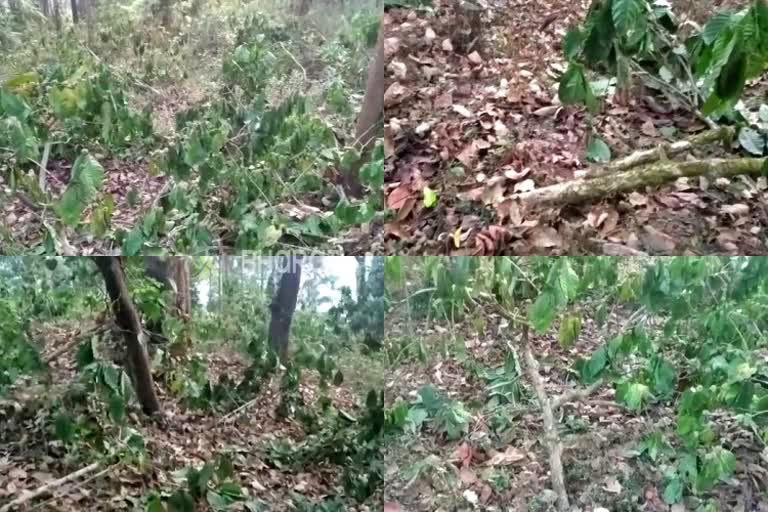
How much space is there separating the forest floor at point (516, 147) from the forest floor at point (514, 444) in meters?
0.18

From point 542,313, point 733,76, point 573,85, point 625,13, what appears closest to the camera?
point 733,76

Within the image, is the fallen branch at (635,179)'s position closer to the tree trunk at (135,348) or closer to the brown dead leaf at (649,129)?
the brown dead leaf at (649,129)

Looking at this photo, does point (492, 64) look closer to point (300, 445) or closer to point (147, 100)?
point (147, 100)

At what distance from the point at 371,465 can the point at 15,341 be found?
0.55 meters

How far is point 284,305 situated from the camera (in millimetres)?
1103

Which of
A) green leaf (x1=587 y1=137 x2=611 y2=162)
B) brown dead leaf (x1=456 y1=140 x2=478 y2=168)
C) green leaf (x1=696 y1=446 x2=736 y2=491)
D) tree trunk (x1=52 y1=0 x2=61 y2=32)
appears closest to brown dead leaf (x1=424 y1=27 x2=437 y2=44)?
brown dead leaf (x1=456 y1=140 x2=478 y2=168)

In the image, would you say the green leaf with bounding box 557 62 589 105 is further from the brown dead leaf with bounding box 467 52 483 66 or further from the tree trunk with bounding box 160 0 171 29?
the tree trunk with bounding box 160 0 171 29

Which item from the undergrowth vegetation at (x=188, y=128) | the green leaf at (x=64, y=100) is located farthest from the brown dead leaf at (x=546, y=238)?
the green leaf at (x=64, y=100)

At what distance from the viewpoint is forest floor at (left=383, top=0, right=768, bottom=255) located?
0.96 meters

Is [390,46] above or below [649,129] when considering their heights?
above

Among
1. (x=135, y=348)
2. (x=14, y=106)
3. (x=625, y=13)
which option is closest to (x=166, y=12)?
(x=14, y=106)

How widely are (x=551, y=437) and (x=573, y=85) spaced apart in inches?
20.6

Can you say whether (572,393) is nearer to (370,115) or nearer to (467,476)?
(467,476)

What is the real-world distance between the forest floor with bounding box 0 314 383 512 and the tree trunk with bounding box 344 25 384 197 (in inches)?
10.8
